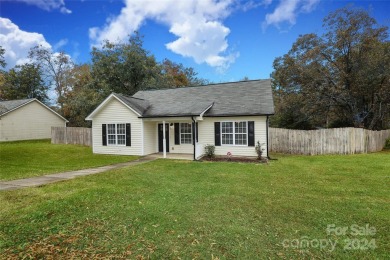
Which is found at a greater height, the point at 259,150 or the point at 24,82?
the point at 24,82

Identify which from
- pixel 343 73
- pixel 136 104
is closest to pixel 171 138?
pixel 136 104

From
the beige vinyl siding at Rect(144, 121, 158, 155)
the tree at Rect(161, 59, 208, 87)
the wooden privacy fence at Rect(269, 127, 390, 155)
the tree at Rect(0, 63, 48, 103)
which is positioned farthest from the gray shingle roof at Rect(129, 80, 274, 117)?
the tree at Rect(0, 63, 48, 103)

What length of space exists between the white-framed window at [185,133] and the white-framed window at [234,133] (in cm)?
245

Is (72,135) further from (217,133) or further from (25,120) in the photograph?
(217,133)

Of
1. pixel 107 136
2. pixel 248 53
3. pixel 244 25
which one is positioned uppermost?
pixel 244 25

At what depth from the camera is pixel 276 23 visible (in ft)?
56.0

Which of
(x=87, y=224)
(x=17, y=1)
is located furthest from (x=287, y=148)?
(x=17, y=1)

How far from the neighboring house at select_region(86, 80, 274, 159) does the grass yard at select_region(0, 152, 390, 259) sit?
5.75 meters

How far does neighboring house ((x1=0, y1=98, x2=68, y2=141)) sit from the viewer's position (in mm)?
23625

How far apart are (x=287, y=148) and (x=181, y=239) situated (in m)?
13.8

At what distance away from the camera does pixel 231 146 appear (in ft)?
45.7

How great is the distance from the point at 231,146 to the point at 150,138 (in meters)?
5.64

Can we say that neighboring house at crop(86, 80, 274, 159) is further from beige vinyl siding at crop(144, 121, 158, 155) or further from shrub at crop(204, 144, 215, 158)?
shrub at crop(204, 144, 215, 158)

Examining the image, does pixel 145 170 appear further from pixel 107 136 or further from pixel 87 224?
pixel 107 136
